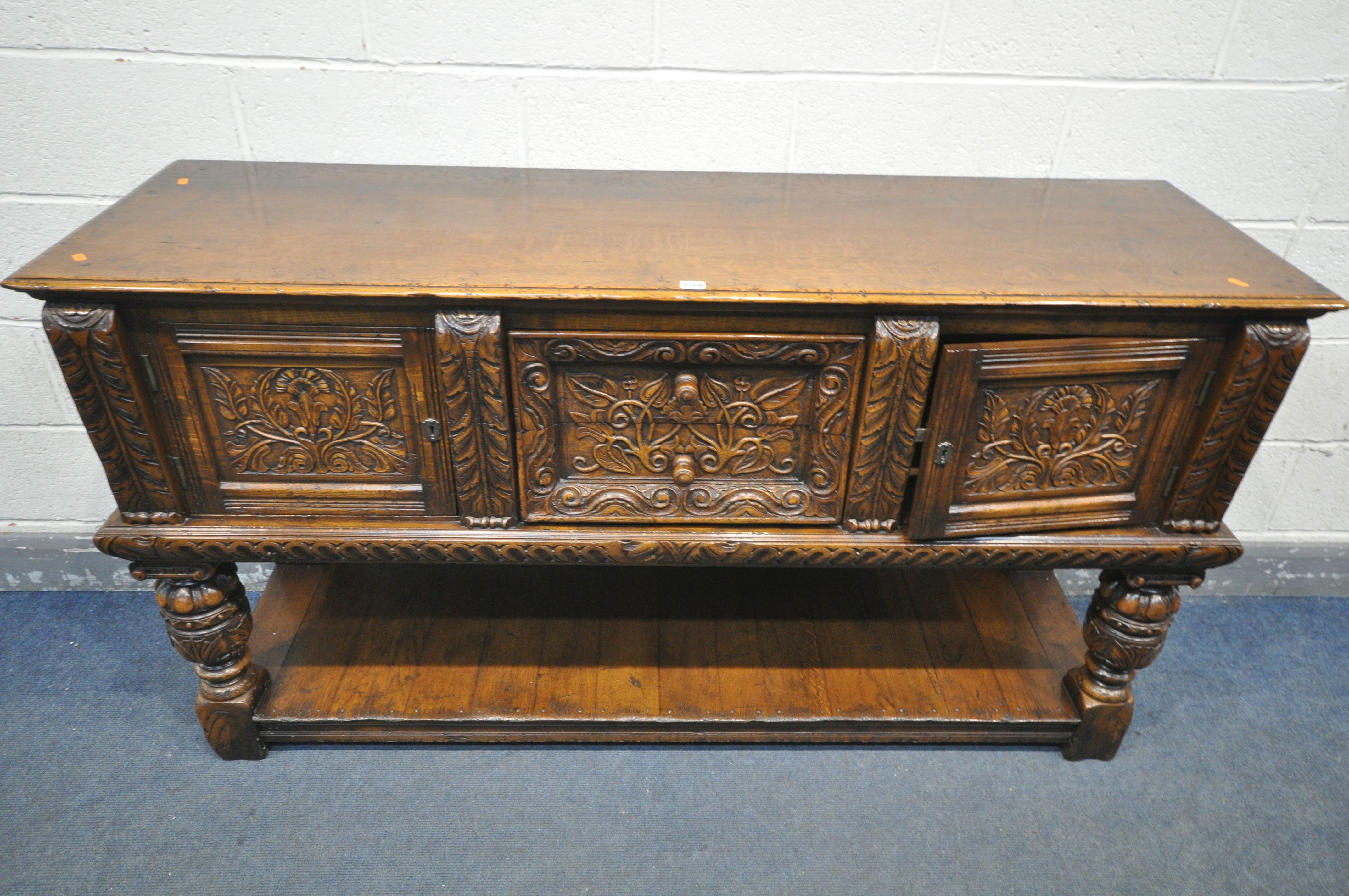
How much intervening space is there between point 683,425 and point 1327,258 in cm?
132

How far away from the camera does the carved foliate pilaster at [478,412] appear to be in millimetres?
1093

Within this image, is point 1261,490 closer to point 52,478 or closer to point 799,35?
point 799,35

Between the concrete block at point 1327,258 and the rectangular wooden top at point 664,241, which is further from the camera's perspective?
the concrete block at point 1327,258

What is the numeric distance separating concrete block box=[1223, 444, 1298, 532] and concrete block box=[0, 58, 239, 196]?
2091 millimetres

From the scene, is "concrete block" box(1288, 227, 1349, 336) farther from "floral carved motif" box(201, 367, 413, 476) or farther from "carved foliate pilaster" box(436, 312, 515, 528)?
"floral carved motif" box(201, 367, 413, 476)

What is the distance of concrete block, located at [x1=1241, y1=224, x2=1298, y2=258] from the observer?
163cm

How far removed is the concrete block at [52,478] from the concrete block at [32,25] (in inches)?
28.3

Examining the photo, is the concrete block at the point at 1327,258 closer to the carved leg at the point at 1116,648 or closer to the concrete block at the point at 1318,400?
the concrete block at the point at 1318,400

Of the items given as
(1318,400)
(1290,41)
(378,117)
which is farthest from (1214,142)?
(378,117)

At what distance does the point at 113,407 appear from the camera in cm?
113

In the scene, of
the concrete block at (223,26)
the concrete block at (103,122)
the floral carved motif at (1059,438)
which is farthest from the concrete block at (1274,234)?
the concrete block at (103,122)

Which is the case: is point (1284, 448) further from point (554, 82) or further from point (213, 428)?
point (213, 428)

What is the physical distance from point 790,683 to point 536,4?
1.23 m

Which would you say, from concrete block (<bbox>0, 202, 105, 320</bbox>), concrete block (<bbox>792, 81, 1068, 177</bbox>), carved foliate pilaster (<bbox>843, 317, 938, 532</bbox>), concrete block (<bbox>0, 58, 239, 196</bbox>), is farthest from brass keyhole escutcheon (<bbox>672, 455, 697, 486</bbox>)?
concrete block (<bbox>0, 202, 105, 320</bbox>)
